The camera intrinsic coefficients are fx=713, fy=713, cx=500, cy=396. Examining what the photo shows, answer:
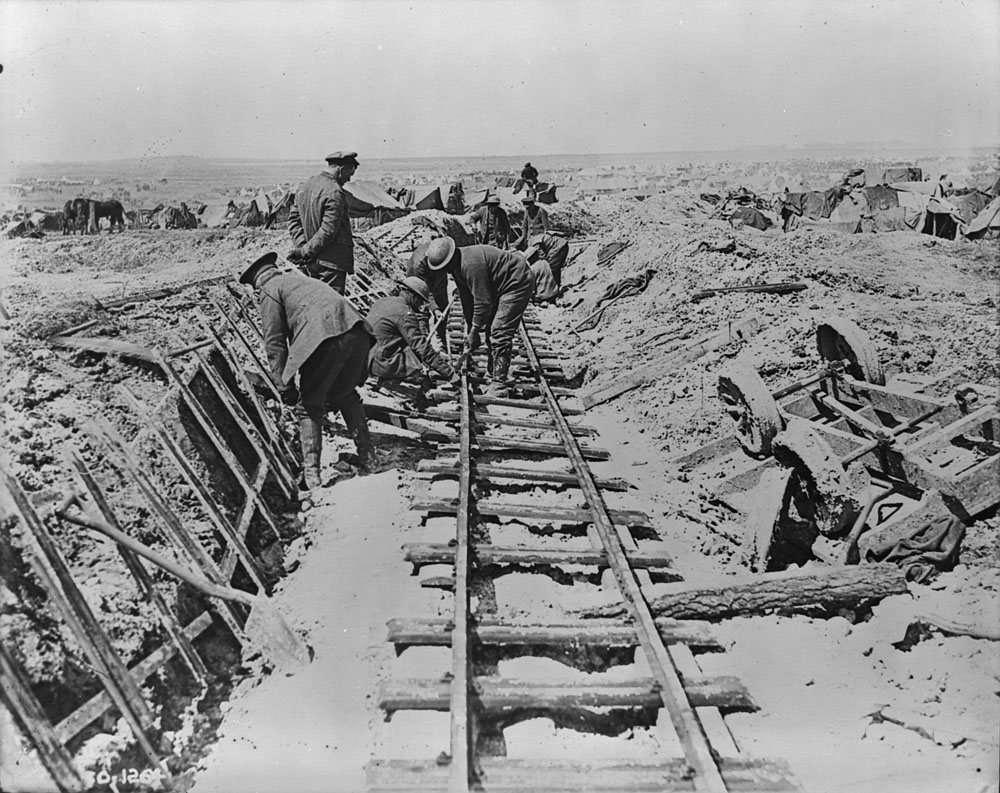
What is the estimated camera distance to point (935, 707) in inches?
117

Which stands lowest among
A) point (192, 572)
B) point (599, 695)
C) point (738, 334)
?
point (599, 695)

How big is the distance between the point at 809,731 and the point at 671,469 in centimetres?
254

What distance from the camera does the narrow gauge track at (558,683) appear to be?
2494mm

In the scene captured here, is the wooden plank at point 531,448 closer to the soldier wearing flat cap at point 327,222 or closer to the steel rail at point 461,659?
the steel rail at point 461,659

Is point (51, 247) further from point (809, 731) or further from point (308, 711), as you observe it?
point (809, 731)

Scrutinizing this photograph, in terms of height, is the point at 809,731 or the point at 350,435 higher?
the point at 350,435

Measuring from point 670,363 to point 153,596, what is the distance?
5166 mm

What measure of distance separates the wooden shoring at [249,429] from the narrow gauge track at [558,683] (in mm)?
884

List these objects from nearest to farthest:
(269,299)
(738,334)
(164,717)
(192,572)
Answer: (164,717) < (192,572) < (269,299) < (738,334)

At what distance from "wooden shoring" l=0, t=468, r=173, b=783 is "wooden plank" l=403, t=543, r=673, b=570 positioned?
1.42m

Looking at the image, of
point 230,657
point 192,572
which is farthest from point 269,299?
point 230,657

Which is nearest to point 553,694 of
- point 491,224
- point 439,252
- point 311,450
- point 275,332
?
point 311,450

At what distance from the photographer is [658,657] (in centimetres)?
298

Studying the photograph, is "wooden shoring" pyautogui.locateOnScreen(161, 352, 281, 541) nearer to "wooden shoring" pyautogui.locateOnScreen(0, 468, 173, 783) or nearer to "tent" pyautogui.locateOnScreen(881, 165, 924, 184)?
"wooden shoring" pyautogui.locateOnScreen(0, 468, 173, 783)
